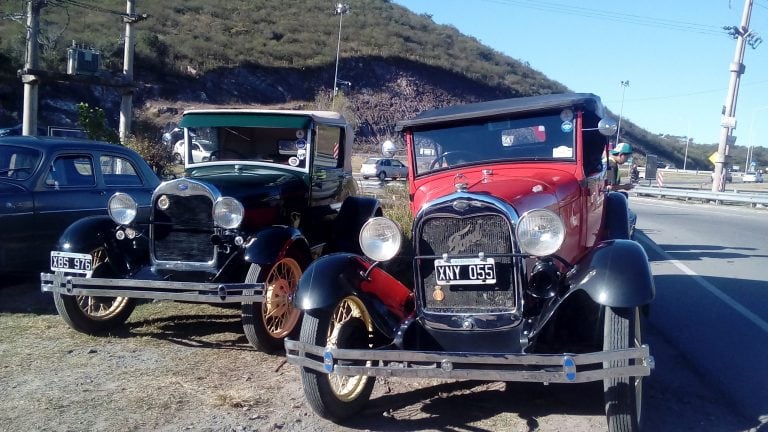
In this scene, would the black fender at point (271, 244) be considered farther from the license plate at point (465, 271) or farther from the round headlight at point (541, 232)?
the round headlight at point (541, 232)

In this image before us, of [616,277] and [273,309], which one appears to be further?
[273,309]

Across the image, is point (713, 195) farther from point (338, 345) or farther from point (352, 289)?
point (338, 345)

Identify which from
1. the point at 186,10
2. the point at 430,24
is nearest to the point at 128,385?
the point at 186,10

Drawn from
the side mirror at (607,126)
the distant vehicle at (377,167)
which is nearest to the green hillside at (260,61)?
the distant vehicle at (377,167)

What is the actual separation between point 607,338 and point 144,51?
43275 mm

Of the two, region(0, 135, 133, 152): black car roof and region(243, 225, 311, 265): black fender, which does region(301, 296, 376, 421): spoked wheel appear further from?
region(0, 135, 133, 152): black car roof

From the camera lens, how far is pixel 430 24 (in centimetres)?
7944

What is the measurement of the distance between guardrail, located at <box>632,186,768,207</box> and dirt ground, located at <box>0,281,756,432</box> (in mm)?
21788

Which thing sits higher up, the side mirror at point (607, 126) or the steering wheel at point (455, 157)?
the side mirror at point (607, 126)

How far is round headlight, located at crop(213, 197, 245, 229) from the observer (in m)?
5.86

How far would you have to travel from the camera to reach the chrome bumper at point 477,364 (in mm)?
3607

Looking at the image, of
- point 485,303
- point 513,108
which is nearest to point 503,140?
point 513,108

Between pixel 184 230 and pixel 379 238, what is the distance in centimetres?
234

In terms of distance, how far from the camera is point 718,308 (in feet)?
24.8
